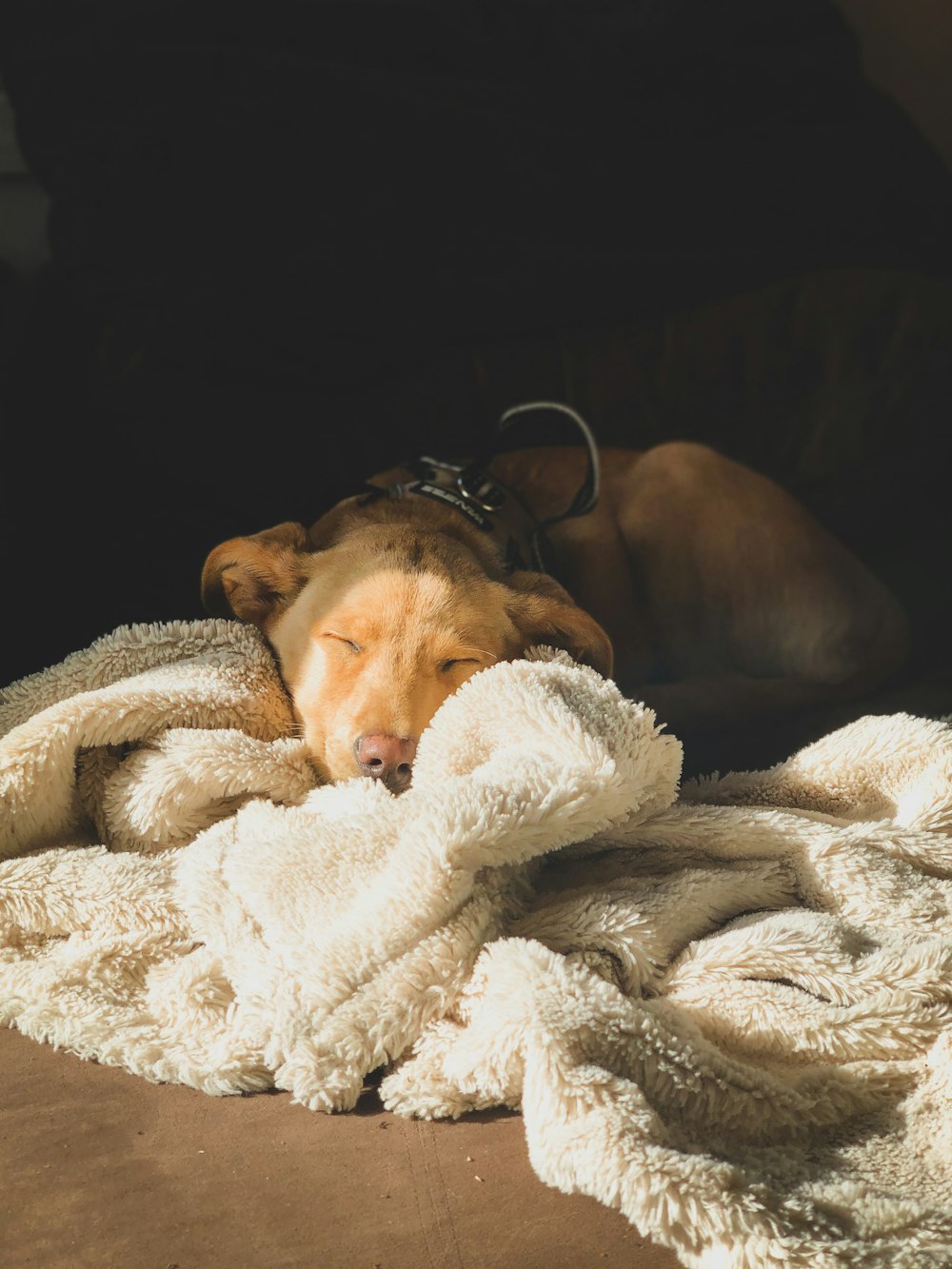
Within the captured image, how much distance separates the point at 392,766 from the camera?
4.83 ft

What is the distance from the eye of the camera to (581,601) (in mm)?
2463

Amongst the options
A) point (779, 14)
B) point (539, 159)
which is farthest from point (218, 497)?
point (779, 14)

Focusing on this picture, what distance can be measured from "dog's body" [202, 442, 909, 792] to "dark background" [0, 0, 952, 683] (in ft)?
1.12

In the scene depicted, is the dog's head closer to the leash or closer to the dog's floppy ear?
the dog's floppy ear

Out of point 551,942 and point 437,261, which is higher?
point 437,261

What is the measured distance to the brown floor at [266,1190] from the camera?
2.94ft

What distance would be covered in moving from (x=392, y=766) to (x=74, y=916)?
1.42ft

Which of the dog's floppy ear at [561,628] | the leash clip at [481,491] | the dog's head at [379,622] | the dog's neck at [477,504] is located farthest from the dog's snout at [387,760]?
the leash clip at [481,491]

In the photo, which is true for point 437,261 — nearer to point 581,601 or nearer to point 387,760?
point 581,601

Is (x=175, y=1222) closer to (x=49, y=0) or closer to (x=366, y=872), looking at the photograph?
(x=366, y=872)

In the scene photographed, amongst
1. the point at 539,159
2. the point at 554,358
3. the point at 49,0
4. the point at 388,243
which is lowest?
the point at 554,358

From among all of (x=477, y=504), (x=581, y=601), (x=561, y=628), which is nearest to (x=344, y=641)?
(x=561, y=628)

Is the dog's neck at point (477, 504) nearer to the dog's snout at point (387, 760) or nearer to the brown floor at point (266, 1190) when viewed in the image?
the dog's snout at point (387, 760)

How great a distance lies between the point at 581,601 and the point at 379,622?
864 millimetres
